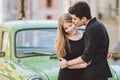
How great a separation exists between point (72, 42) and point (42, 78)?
85 centimetres

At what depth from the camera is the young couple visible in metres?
6.71

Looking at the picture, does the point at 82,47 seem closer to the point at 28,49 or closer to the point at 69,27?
the point at 69,27

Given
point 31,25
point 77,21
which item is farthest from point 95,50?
point 31,25

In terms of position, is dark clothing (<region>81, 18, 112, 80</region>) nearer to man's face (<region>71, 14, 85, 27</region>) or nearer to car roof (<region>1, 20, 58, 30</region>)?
man's face (<region>71, 14, 85, 27</region>)

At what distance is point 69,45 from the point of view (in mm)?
6910

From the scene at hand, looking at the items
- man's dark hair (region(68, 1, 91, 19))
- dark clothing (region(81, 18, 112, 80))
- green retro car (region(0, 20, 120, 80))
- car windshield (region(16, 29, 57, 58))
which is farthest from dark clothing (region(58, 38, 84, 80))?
car windshield (region(16, 29, 57, 58))

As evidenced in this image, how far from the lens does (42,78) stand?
24.9 ft

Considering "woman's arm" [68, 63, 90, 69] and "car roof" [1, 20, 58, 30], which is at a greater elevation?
"car roof" [1, 20, 58, 30]

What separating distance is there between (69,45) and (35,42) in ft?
7.11

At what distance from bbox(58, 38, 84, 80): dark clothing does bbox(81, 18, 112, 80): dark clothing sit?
0.51 feet

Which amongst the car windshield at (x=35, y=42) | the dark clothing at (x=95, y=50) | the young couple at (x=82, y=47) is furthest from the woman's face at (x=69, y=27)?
the car windshield at (x=35, y=42)

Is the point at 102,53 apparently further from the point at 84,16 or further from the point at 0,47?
the point at 0,47

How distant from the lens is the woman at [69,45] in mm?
6881

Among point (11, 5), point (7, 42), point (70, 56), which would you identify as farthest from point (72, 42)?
point (11, 5)
